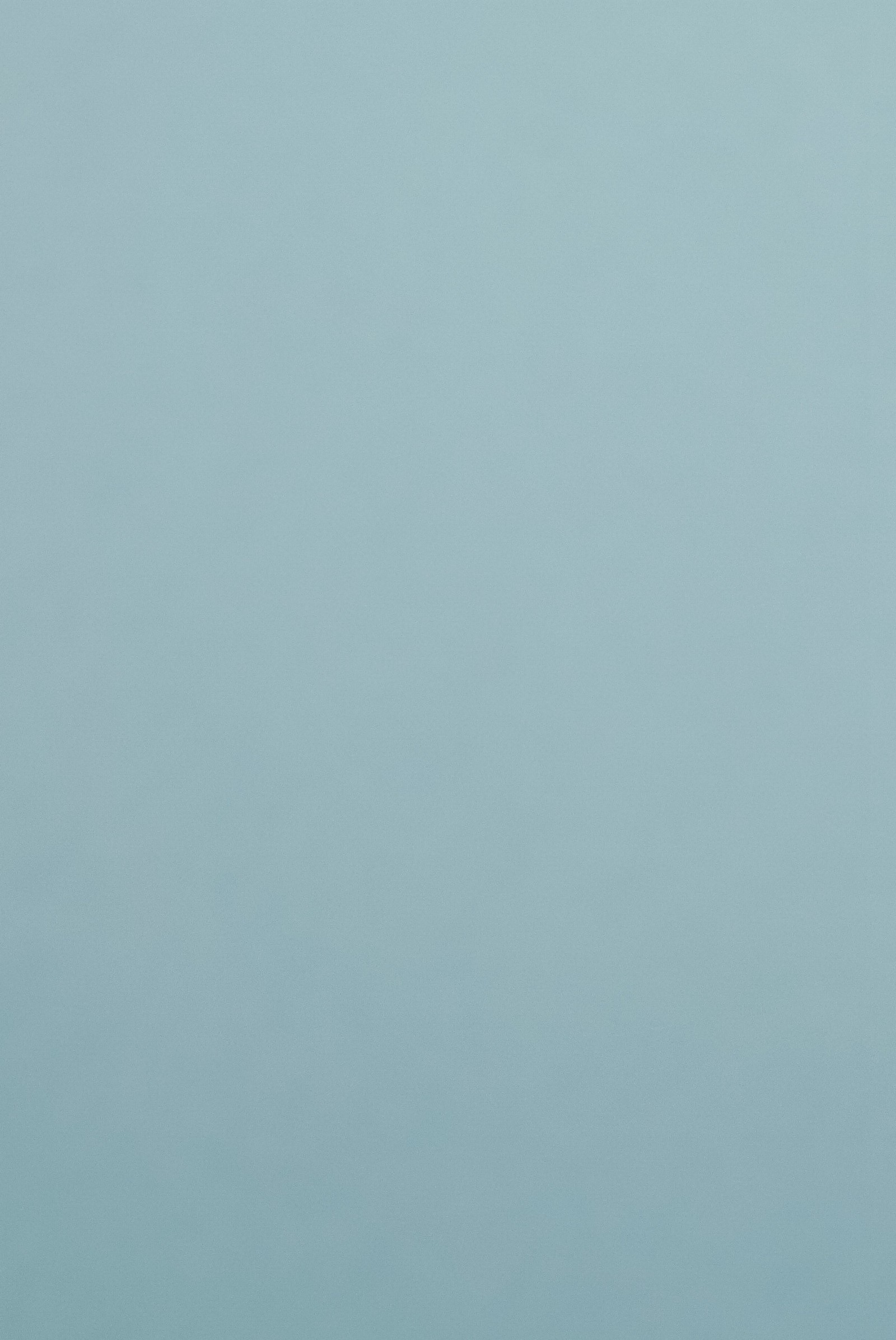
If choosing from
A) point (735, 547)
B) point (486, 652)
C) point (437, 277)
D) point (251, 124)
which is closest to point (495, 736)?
point (486, 652)

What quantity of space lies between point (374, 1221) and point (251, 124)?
110 cm

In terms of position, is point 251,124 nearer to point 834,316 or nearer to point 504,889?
point 834,316

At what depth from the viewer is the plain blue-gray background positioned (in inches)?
64.7

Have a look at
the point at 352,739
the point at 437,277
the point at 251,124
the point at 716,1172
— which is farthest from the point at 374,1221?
the point at 251,124

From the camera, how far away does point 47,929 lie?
1.64 metres

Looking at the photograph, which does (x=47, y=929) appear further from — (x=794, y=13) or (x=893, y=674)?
(x=794, y=13)

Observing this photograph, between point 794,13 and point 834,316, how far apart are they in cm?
30

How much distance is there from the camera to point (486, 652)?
1653 millimetres

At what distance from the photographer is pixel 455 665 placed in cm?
165

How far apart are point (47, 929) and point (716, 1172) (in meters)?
0.71

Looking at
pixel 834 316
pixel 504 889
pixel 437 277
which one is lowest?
pixel 504 889

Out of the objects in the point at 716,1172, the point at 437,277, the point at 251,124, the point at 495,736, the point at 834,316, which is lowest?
the point at 716,1172

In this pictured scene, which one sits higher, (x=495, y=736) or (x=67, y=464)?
(x=67, y=464)

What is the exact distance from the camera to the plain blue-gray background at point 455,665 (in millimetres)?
1644
